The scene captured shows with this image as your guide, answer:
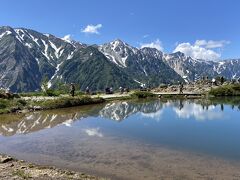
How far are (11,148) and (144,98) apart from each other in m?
74.2

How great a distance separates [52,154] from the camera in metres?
→ 35.0

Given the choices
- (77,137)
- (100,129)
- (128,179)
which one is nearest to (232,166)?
(128,179)

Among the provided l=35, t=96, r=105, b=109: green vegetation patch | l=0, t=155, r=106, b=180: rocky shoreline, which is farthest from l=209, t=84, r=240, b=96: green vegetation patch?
l=0, t=155, r=106, b=180: rocky shoreline

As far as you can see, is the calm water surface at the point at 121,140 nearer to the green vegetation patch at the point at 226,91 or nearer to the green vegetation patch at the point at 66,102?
the green vegetation patch at the point at 66,102

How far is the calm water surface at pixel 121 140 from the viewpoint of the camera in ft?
102

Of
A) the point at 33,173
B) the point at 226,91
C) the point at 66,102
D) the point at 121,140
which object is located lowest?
the point at 33,173

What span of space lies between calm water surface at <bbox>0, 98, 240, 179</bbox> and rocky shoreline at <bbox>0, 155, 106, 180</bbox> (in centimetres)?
215

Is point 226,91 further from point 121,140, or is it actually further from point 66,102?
point 121,140

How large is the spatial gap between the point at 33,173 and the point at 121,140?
16603 millimetres

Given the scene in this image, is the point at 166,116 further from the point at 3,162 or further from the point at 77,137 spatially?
the point at 3,162

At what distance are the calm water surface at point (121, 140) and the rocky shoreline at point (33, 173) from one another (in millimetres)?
2154

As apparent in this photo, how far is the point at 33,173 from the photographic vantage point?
86.7 ft

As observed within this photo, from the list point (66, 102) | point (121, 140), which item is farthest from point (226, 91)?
point (121, 140)

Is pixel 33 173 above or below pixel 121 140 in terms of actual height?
below
